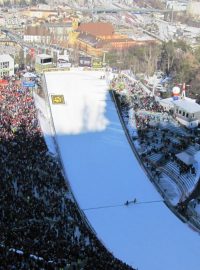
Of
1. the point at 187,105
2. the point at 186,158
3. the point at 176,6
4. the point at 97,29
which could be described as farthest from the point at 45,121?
the point at 176,6

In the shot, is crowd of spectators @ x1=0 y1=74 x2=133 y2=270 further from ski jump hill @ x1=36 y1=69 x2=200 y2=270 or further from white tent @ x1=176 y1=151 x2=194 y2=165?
white tent @ x1=176 y1=151 x2=194 y2=165

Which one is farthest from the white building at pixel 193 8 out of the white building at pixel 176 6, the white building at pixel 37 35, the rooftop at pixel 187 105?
the rooftop at pixel 187 105

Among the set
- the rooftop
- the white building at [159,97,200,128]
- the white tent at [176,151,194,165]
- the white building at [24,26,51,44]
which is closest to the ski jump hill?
the white tent at [176,151,194,165]

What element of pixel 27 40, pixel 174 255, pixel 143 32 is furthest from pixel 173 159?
pixel 143 32

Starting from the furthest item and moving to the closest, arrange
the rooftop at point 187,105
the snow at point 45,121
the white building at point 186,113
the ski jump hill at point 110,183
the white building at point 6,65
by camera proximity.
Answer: the white building at point 6,65 → the rooftop at point 187,105 → the white building at point 186,113 → the snow at point 45,121 → the ski jump hill at point 110,183

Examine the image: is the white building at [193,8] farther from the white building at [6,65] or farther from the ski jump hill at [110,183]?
the ski jump hill at [110,183]

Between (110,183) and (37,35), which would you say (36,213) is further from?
(37,35)
